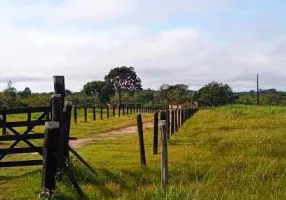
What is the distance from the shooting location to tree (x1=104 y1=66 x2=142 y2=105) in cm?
10862

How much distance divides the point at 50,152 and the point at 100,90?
3727 inches

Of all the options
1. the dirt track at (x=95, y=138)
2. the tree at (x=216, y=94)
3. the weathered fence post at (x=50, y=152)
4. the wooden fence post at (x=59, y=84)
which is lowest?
the dirt track at (x=95, y=138)

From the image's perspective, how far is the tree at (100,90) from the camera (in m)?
100

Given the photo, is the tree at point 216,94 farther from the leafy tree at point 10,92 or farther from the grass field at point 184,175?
the grass field at point 184,175

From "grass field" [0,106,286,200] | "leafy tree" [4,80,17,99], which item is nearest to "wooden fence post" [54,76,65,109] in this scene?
"grass field" [0,106,286,200]

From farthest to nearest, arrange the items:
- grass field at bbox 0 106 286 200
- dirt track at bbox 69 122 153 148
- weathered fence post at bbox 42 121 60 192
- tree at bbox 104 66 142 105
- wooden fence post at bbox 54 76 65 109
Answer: tree at bbox 104 66 142 105, dirt track at bbox 69 122 153 148, wooden fence post at bbox 54 76 65 109, grass field at bbox 0 106 286 200, weathered fence post at bbox 42 121 60 192

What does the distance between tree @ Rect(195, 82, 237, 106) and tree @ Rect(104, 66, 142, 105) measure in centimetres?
1654

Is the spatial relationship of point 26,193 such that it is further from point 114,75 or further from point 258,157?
point 114,75

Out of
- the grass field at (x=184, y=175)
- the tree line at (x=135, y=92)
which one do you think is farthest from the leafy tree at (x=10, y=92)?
the grass field at (x=184, y=175)

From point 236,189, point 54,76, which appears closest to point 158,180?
point 236,189

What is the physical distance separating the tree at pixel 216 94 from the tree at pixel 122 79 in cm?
1654

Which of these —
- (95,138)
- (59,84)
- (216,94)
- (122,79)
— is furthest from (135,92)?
(59,84)

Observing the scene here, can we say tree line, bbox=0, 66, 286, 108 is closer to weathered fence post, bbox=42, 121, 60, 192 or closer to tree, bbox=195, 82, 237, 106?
tree, bbox=195, 82, 237, 106

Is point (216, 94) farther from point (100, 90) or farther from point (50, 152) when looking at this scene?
point (50, 152)
